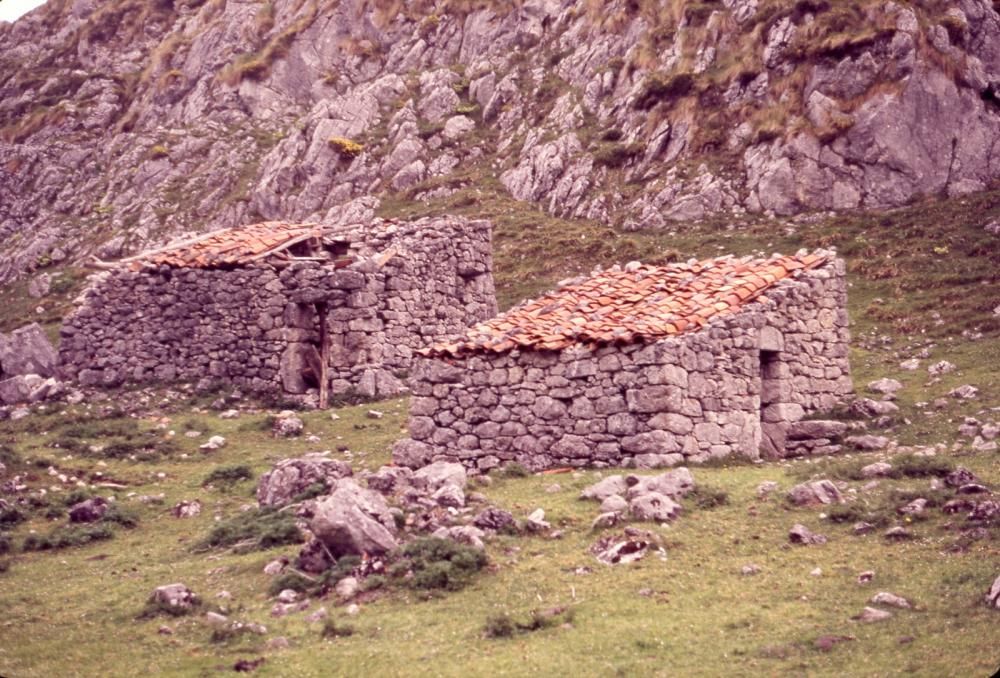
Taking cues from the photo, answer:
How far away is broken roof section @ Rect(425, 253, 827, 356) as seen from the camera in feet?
53.0

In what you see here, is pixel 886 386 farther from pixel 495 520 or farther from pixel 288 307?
pixel 288 307

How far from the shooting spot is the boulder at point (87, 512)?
16141 mm

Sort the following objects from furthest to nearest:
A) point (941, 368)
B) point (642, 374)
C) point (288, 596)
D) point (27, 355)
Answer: point (27, 355), point (941, 368), point (642, 374), point (288, 596)

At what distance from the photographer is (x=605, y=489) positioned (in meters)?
13.6

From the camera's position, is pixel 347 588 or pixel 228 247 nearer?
pixel 347 588

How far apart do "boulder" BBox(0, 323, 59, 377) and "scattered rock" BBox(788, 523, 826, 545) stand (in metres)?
19.2

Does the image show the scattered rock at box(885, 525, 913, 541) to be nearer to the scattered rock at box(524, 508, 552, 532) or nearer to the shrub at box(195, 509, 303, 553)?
the scattered rock at box(524, 508, 552, 532)

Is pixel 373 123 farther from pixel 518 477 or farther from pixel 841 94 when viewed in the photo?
pixel 518 477

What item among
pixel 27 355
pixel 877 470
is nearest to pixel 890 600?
pixel 877 470

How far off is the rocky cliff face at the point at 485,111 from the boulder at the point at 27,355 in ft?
48.5

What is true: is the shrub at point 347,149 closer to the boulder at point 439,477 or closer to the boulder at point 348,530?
the boulder at point 439,477

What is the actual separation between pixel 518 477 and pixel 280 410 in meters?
8.96

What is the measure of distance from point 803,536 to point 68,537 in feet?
29.9

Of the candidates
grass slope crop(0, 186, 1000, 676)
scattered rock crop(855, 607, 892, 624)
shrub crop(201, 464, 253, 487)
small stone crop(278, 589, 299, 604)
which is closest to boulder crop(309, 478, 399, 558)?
small stone crop(278, 589, 299, 604)
